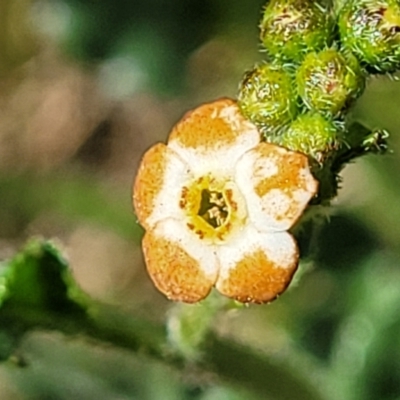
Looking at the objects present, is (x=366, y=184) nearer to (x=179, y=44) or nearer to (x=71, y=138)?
(x=179, y=44)

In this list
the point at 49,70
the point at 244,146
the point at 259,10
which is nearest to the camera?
the point at 244,146

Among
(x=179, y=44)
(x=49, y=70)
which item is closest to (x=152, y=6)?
(x=179, y=44)

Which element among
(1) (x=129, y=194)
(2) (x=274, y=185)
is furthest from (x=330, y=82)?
(1) (x=129, y=194)

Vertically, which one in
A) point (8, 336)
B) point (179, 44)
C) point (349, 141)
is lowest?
point (8, 336)

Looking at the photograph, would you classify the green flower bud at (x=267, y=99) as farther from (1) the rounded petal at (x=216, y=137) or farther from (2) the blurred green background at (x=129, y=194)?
(2) the blurred green background at (x=129, y=194)

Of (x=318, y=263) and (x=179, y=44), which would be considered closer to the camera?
(x=318, y=263)

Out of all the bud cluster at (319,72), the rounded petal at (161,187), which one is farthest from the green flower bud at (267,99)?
the rounded petal at (161,187)
